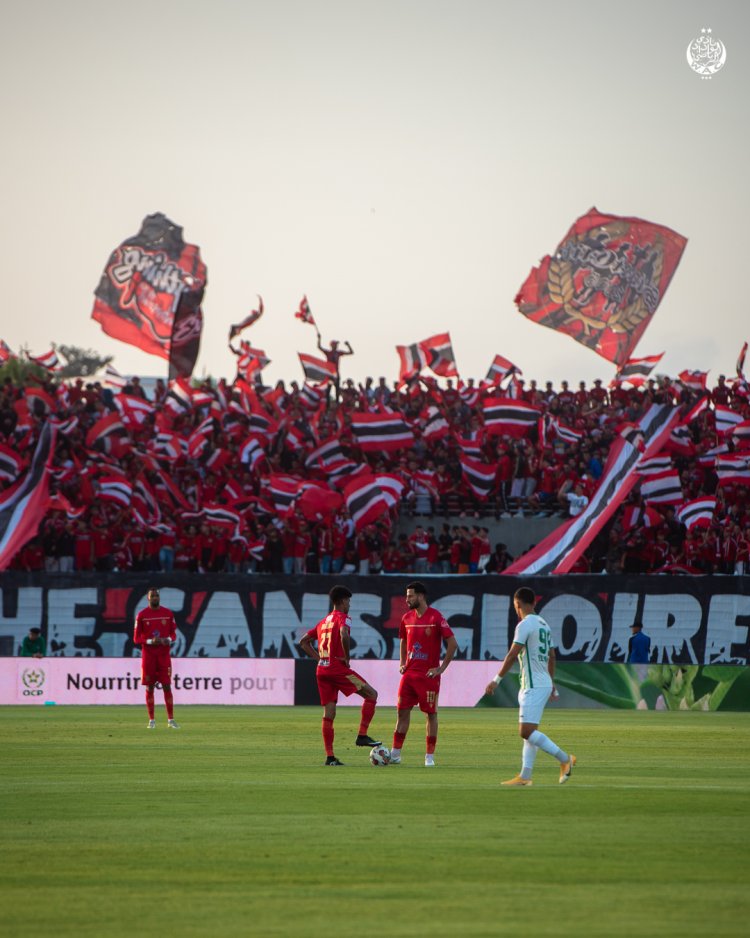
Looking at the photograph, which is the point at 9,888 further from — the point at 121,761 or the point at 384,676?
the point at 384,676

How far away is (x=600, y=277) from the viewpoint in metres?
53.4

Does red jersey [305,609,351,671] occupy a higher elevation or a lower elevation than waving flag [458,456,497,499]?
lower

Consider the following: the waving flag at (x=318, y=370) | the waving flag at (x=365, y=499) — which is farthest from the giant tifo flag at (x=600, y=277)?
the waving flag at (x=365, y=499)

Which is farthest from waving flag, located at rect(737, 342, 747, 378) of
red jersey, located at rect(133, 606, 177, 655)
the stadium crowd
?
red jersey, located at rect(133, 606, 177, 655)

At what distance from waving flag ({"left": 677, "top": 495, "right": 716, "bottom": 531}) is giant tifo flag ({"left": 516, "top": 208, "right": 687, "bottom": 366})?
13.2m

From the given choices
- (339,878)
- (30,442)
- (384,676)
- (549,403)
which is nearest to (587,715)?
(384,676)

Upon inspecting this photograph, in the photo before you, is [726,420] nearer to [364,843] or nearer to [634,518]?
[634,518]

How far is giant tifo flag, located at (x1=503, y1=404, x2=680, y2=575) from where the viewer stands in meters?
40.3

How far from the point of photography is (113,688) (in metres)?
36.1

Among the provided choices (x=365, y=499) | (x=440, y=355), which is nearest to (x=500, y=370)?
(x=440, y=355)

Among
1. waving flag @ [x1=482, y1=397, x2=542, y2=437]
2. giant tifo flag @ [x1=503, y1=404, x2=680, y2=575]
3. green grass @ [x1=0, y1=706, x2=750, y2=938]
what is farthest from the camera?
waving flag @ [x1=482, y1=397, x2=542, y2=437]

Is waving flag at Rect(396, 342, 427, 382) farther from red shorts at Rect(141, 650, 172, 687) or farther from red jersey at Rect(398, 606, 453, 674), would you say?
red jersey at Rect(398, 606, 453, 674)

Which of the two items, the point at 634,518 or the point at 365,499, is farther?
the point at 634,518

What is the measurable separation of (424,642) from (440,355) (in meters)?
31.0
